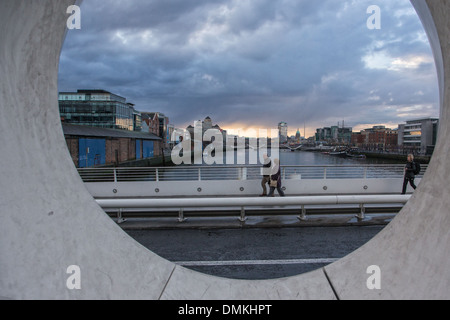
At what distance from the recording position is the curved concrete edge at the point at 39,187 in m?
1.98

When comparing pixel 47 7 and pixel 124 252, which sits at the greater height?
pixel 47 7

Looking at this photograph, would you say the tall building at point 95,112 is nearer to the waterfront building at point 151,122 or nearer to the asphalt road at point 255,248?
the waterfront building at point 151,122

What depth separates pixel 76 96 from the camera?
76812 millimetres

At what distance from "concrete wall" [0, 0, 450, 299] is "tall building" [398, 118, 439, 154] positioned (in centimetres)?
9592

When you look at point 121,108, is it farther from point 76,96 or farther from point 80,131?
point 80,131

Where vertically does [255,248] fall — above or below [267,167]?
below

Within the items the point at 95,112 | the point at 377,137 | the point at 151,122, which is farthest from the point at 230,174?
the point at 377,137

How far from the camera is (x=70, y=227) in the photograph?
2109 mm

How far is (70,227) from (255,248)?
343cm

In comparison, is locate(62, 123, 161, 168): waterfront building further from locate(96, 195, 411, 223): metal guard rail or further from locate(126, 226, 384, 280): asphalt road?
locate(126, 226, 384, 280): asphalt road

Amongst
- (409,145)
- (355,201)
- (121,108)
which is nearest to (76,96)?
(121,108)

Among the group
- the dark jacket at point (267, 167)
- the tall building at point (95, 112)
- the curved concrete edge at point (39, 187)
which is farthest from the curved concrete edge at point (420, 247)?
the tall building at point (95, 112)

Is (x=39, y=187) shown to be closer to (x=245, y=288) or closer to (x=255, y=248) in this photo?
(x=245, y=288)
